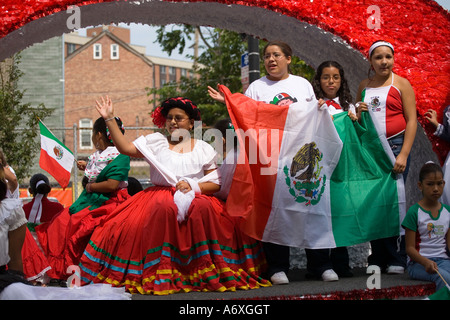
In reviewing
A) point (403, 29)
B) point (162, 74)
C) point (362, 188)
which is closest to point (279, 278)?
point (362, 188)

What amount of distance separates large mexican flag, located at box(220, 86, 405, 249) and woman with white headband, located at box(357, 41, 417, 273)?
10cm

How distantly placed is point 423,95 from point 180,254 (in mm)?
2690

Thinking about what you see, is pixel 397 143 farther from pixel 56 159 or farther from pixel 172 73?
pixel 172 73

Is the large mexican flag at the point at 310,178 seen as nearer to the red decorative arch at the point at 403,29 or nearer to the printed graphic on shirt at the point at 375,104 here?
the printed graphic on shirt at the point at 375,104

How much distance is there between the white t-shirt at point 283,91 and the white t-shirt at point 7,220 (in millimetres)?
2175

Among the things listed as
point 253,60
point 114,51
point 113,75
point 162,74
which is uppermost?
point 114,51

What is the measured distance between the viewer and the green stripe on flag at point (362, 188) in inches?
193

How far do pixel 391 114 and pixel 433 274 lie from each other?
1367 mm

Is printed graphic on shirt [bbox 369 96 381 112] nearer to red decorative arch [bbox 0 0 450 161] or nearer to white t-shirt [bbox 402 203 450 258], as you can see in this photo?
red decorative arch [bbox 0 0 450 161]

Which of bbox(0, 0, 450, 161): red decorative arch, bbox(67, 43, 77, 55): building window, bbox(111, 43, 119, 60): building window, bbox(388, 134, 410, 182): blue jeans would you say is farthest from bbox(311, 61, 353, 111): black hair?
bbox(67, 43, 77, 55): building window

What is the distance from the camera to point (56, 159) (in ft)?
23.9

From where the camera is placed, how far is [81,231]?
4938 mm
